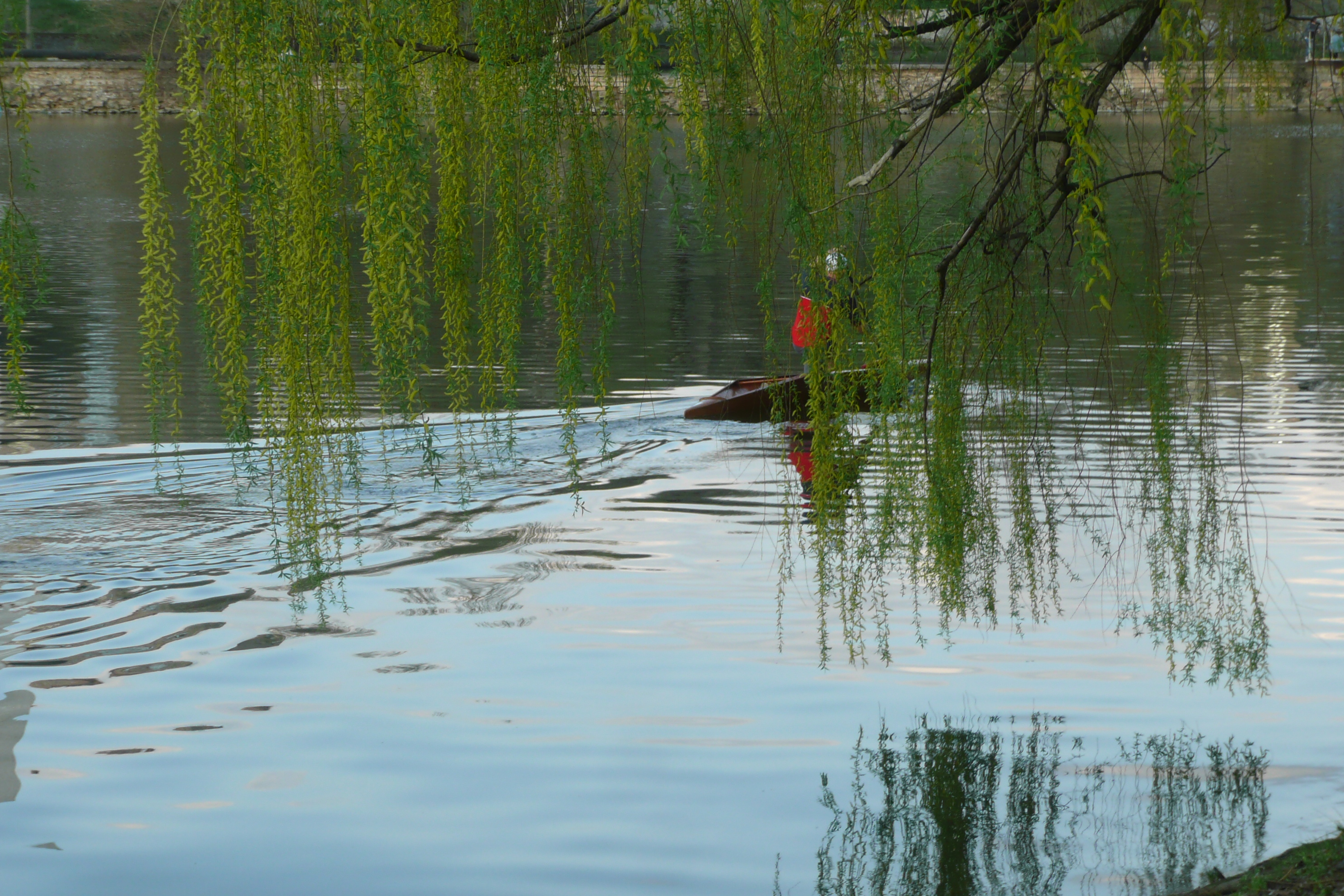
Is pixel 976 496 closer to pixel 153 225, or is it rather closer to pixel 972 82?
pixel 972 82

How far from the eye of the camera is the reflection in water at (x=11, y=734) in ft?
12.5

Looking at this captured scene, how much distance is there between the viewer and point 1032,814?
362 centimetres

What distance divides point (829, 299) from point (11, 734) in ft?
9.39

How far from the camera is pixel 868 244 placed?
3.53m

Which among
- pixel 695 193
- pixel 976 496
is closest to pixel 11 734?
pixel 695 193

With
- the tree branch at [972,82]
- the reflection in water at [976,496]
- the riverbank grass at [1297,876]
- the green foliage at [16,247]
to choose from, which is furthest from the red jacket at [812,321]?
the green foliage at [16,247]

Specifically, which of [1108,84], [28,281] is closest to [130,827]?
[1108,84]

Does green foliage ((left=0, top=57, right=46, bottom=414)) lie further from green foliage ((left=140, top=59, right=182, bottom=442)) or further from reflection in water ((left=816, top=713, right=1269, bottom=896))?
reflection in water ((left=816, top=713, right=1269, bottom=896))

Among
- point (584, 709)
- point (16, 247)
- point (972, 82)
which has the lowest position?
point (584, 709)

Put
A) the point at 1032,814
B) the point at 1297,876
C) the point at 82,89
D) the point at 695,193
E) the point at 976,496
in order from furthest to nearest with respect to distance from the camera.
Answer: the point at 82,89, the point at 1032,814, the point at 976,496, the point at 695,193, the point at 1297,876

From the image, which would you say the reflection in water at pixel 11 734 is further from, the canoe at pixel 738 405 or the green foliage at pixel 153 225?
the canoe at pixel 738 405

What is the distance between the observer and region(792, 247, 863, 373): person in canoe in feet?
9.91

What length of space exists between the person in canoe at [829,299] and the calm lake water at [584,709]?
8.1 inches

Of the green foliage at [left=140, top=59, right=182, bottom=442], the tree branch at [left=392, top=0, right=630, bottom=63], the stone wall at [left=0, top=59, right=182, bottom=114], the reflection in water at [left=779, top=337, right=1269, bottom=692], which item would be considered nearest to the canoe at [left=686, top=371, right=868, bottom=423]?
the reflection in water at [left=779, top=337, right=1269, bottom=692]
